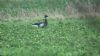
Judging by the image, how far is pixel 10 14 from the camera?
40.0 ft

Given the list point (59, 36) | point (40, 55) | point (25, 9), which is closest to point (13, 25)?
point (25, 9)

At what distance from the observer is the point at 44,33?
907 cm

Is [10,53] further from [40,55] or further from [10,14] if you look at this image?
[10,14]

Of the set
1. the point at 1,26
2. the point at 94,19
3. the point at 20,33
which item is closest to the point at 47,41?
the point at 20,33

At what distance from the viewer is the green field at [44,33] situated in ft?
16.8

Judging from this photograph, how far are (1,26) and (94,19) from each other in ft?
29.8

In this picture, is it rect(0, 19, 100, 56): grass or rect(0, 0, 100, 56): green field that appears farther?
rect(0, 19, 100, 56): grass

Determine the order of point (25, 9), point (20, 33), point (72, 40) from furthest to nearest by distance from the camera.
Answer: point (25, 9), point (20, 33), point (72, 40)

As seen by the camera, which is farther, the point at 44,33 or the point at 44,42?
the point at 44,33

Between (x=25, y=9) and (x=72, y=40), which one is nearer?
(x=72, y=40)

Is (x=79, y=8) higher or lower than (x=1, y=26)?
higher

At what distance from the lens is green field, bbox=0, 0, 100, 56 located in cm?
513

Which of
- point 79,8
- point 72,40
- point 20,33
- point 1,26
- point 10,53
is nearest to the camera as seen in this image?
point 79,8

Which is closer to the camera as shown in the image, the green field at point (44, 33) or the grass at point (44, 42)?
the green field at point (44, 33)
